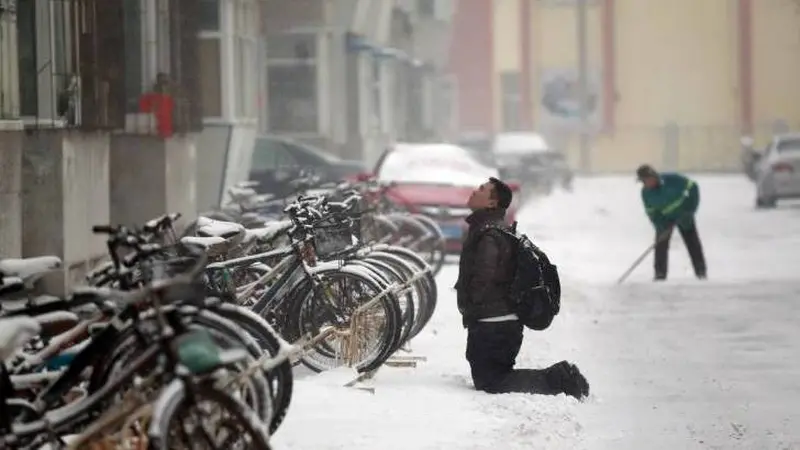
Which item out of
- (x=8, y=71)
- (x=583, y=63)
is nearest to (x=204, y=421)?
(x=8, y=71)

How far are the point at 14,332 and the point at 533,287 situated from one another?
4.53 metres

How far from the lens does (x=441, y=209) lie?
2197 centimetres

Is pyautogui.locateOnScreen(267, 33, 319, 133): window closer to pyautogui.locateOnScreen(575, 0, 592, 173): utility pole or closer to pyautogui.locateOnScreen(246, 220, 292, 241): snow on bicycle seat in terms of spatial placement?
pyautogui.locateOnScreen(246, 220, 292, 241): snow on bicycle seat

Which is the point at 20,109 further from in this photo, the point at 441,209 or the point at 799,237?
the point at 799,237

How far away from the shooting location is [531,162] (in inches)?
1752

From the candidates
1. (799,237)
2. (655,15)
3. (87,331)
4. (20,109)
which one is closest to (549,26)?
(655,15)

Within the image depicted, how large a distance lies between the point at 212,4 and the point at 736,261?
26.8ft

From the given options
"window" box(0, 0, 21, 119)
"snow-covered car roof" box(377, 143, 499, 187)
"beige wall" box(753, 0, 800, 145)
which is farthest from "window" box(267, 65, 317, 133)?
"beige wall" box(753, 0, 800, 145)

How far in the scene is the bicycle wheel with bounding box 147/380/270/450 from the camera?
6434 mm

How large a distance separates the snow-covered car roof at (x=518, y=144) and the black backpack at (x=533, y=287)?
1387 inches

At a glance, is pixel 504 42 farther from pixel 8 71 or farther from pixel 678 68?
pixel 8 71

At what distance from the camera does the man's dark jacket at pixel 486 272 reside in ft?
36.2

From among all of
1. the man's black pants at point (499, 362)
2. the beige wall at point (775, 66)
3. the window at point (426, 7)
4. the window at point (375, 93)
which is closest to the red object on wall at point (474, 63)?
the beige wall at point (775, 66)

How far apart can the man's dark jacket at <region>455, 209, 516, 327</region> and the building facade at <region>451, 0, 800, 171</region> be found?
56.0 meters
